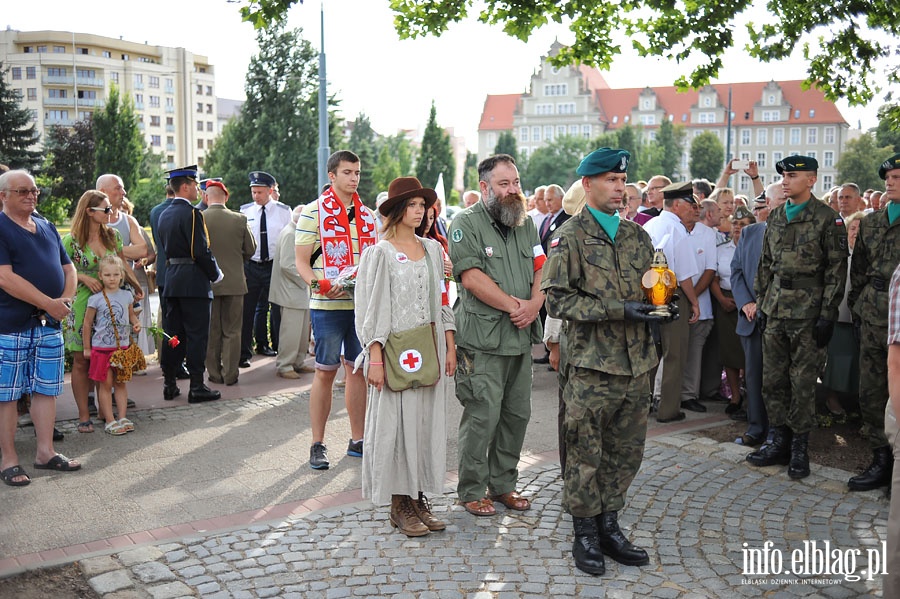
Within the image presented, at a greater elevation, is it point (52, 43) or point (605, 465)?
point (52, 43)

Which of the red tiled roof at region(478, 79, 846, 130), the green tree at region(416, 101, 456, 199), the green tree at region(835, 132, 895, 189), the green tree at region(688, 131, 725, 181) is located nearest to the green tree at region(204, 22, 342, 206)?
the green tree at region(416, 101, 456, 199)

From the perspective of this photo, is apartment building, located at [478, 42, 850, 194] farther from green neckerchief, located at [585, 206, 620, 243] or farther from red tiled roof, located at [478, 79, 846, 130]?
green neckerchief, located at [585, 206, 620, 243]

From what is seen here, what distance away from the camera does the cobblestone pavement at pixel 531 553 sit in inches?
172

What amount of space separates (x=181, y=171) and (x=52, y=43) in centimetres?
10208

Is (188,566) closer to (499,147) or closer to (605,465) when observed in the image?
(605,465)

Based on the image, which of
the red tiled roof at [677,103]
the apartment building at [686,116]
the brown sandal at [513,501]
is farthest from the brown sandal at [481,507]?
the apartment building at [686,116]

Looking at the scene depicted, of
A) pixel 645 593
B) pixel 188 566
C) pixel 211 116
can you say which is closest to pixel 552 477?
pixel 645 593

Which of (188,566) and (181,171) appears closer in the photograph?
(188,566)

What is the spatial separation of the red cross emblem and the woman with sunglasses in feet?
12.2

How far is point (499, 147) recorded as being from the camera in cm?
11106

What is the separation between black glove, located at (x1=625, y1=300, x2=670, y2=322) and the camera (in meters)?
4.43

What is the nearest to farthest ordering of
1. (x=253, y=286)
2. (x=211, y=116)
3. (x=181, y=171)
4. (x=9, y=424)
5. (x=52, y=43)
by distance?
1. (x=9, y=424)
2. (x=181, y=171)
3. (x=253, y=286)
4. (x=52, y=43)
5. (x=211, y=116)

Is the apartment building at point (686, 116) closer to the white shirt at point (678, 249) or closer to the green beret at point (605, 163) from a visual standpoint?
the white shirt at point (678, 249)

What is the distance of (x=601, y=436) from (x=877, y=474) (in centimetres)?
254
